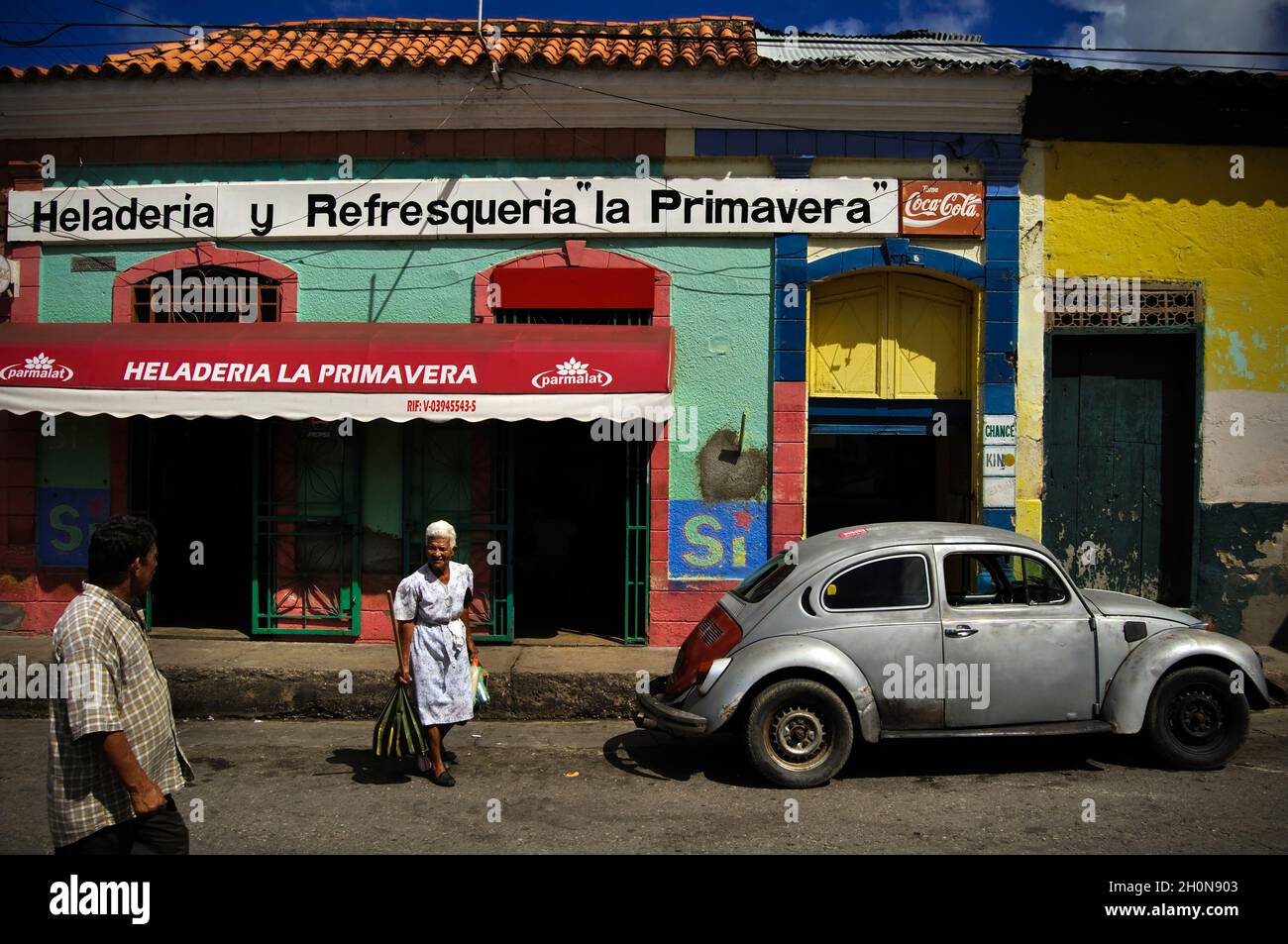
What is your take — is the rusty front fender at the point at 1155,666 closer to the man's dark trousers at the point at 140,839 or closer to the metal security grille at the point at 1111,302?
the metal security grille at the point at 1111,302

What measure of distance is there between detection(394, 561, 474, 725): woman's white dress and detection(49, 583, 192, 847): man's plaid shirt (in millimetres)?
2675

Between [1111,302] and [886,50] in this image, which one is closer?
[1111,302]

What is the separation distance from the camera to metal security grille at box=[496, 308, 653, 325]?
9547 millimetres

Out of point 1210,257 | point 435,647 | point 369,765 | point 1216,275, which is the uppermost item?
point 1210,257

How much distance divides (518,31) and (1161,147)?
22.0ft

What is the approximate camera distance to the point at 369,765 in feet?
21.6

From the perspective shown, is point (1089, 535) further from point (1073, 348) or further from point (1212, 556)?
point (1073, 348)

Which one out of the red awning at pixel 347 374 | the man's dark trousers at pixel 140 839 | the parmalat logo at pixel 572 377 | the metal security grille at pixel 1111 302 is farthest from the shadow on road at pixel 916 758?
the metal security grille at pixel 1111 302

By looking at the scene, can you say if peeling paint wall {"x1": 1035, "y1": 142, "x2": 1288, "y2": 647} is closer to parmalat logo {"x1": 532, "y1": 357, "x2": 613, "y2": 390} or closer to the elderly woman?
parmalat logo {"x1": 532, "y1": 357, "x2": 613, "y2": 390}

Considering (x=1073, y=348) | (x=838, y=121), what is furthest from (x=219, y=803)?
(x=1073, y=348)

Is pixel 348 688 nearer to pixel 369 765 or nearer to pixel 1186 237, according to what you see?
pixel 369 765

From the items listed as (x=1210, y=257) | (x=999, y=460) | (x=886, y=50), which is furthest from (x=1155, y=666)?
(x=886, y=50)

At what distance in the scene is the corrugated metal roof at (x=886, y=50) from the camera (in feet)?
30.9

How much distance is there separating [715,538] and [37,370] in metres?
6.42
